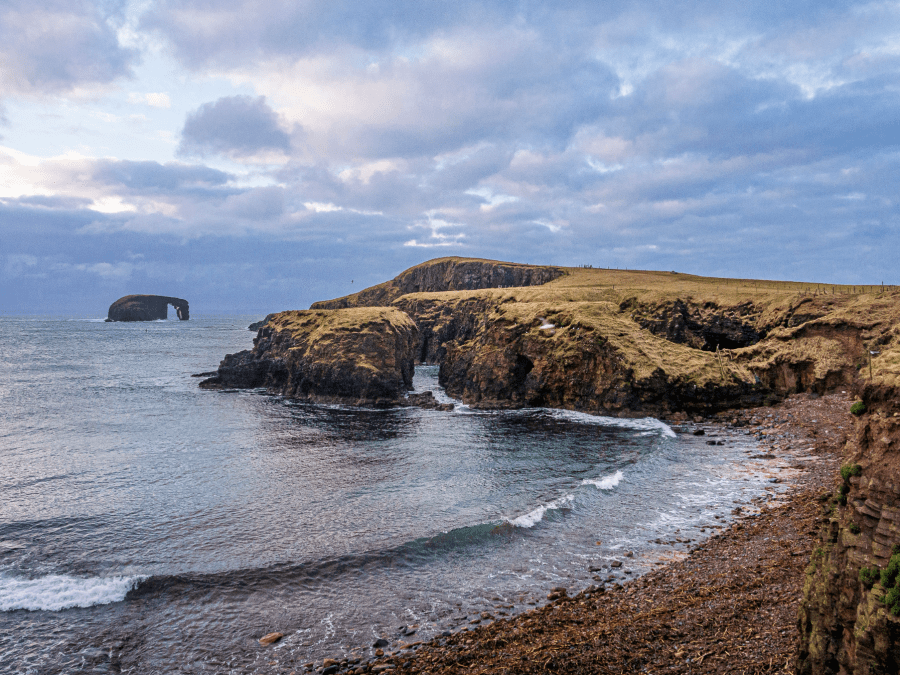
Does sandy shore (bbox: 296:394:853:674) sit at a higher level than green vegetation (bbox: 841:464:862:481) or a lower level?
lower

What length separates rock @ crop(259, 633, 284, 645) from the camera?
66.2 feet

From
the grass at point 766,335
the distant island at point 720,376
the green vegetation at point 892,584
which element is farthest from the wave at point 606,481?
the green vegetation at point 892,584

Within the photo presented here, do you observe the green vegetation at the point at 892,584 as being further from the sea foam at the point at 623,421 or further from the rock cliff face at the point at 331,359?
the rock cliff face at the point at 331,359

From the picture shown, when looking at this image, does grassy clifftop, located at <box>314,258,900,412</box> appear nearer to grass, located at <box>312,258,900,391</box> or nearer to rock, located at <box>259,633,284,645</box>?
grass, located at <box>312,258,900,391</box>

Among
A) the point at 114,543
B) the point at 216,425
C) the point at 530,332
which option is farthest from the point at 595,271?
the point at 114,543

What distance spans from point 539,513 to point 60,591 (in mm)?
26459

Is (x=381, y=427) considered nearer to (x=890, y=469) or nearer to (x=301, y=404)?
(x=301, y=404)

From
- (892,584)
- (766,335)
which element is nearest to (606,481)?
(892,584)

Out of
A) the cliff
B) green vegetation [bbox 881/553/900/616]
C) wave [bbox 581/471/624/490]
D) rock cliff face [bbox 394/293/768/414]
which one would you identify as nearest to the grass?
the cliff

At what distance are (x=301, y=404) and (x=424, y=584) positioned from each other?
5353cm

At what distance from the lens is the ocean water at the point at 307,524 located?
69.9 ft

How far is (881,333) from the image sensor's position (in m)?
57.2

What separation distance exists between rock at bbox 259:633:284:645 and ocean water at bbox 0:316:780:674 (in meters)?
0.35

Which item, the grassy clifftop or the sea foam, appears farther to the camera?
the grassy clifftop
